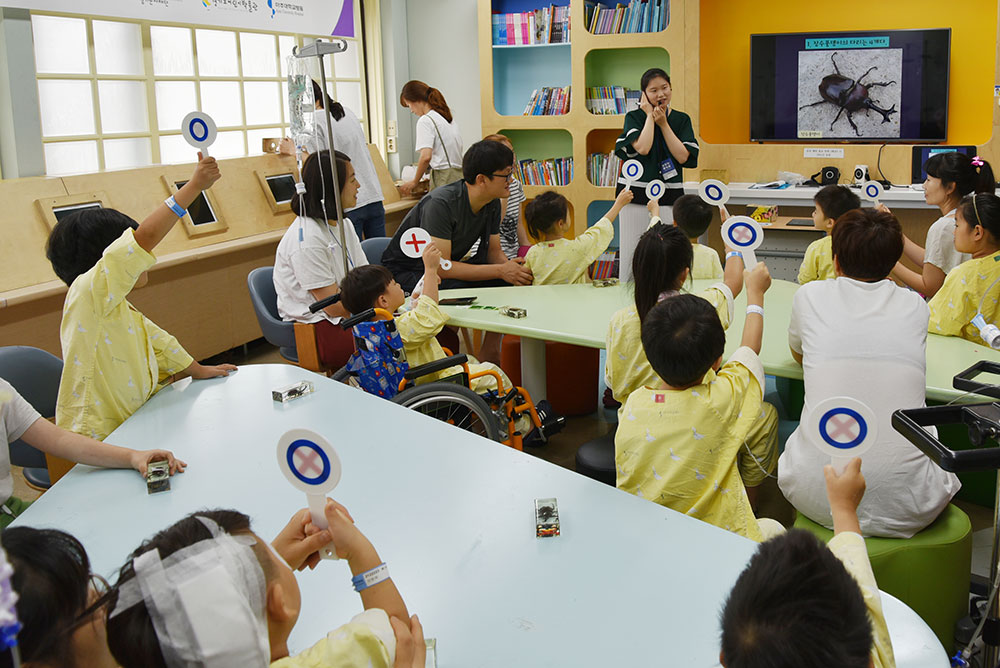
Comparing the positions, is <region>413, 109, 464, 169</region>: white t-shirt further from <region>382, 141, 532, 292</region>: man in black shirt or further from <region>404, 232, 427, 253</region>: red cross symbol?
<region>404, 232, 427, 253</region>: red cross symbol

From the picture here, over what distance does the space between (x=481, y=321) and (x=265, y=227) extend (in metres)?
2.46

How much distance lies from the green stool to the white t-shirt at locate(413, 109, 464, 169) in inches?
165

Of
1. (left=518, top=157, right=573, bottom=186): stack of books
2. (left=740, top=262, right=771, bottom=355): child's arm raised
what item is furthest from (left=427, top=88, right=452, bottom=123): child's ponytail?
(left=740, top=262, right=771, bottom=355): child's arm raised

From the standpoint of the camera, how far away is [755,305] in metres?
2.13

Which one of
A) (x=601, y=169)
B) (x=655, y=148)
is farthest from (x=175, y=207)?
(x=601, y=169)

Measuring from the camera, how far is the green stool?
5.89 ft

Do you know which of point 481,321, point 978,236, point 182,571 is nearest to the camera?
point 182,571

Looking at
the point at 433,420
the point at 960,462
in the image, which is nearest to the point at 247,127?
the point at 433,420

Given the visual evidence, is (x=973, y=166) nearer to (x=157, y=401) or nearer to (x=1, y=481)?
(x=157, y=401)

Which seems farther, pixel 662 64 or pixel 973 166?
pixel 662 64

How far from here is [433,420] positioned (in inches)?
78.3

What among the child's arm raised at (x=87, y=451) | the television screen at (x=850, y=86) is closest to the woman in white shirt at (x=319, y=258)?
the child's arm raised at (x=87, y=451)

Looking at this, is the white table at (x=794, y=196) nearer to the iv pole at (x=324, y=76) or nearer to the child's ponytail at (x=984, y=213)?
the child's ponytail at (x=984, y=213)

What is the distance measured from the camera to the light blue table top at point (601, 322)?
2316mm
